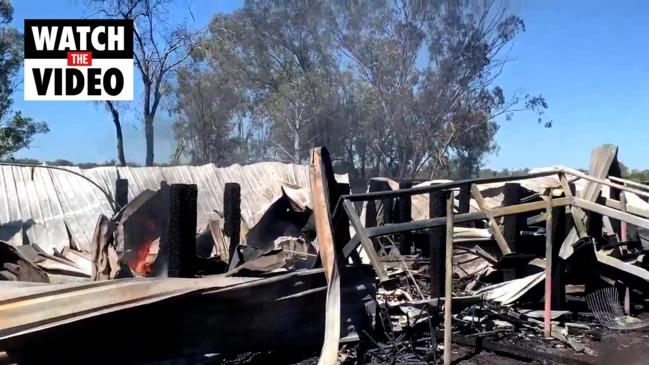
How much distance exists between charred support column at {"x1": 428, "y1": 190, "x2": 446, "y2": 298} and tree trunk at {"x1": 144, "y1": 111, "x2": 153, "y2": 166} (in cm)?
1764

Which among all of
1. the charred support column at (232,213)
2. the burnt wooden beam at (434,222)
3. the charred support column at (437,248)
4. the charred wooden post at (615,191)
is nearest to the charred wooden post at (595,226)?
the charred wooden post at (615,191)

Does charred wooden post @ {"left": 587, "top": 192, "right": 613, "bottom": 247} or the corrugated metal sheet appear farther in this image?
the corrugated metal sheet

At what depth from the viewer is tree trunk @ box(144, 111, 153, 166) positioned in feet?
71.7

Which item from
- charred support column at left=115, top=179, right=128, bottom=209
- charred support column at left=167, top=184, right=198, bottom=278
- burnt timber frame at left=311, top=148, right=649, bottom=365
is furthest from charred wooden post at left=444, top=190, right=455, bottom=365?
charred support column at left=115, top=179, right=128, bottom=209

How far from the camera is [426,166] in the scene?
93.5ft

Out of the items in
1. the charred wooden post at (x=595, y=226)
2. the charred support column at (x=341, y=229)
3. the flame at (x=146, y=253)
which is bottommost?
the flame at (x=146, y=253)

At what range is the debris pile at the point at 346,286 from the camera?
3.55m

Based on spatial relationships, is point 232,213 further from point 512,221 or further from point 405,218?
point 512,221

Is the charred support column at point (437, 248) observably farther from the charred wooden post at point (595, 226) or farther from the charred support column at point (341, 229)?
the charred wooden post at point (595, 226)

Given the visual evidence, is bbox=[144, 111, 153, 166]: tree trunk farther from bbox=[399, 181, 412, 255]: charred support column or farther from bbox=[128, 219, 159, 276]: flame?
Answer: bbox=[399, 181, 412, 255]: charred support column

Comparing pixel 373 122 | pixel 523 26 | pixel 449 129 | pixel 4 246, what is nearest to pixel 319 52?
pixel 373 122

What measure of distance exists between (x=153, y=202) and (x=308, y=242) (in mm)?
2203

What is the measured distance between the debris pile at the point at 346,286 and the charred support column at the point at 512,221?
0.06 feet

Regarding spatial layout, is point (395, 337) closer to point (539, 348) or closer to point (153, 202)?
point (539, 348)
